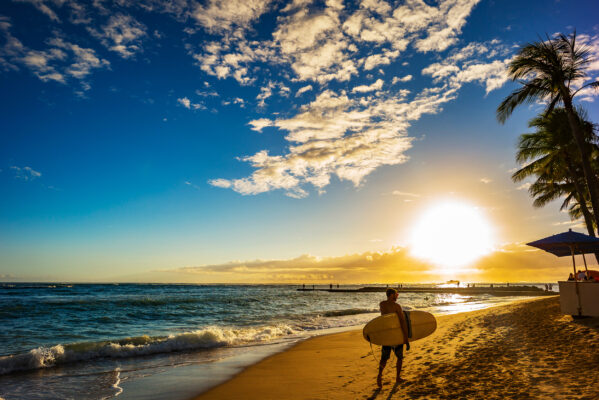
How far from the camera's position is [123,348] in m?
13.1

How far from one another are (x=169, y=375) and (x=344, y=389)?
5389 mm

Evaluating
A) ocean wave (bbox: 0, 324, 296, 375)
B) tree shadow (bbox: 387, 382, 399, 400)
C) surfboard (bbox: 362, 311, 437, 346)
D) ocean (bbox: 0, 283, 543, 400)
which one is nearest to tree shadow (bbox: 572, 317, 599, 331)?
surfboard (bbox: 362, 311, 437, 346)

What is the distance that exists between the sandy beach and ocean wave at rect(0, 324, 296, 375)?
451 cm

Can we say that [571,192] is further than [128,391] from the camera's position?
Yes

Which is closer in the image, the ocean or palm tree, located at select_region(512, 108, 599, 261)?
the ocean

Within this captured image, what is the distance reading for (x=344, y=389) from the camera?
24.0 ft

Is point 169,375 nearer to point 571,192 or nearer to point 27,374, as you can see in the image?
point 27,374

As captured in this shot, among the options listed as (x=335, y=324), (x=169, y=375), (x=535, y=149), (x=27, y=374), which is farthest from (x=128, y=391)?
(x=535, y=149)

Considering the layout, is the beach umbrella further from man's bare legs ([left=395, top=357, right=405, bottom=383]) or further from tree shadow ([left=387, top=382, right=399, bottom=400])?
tree shadow ([left=387, top=382, right=399, bottom=400])

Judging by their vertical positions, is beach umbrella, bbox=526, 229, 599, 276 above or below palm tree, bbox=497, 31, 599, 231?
below

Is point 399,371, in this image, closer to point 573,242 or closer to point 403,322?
point 403,322

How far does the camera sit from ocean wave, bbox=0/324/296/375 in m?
10.9

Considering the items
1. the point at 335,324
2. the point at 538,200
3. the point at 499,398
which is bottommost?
the point at 335,324

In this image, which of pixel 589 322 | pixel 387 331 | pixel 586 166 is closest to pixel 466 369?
pixel 387 331
